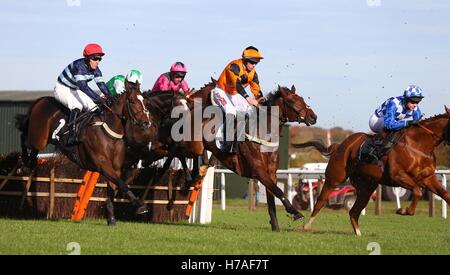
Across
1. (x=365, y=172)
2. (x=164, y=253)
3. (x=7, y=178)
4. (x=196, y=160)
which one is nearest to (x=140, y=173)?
(x=196, y=160)

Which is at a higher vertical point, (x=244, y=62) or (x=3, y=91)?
(x=3, y=91)

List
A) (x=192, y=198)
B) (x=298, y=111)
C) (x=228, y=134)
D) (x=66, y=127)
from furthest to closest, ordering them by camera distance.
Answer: (x=192, y=198), (x=66, y=127), (x=228, y=134), (x=298, y=111)

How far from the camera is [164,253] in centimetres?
922

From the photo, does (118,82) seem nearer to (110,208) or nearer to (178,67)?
(178,67)

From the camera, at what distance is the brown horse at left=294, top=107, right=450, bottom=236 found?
514 inches

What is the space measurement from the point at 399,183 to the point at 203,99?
3.58 m

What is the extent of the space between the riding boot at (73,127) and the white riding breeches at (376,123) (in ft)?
14.8

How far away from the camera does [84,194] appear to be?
14.9m

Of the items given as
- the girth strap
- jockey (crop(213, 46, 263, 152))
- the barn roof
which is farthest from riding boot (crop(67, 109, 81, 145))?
the barn roof

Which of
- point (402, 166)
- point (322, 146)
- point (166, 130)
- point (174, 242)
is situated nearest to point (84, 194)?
point (166, 130)

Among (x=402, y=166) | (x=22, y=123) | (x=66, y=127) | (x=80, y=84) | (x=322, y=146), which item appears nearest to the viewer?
(x=402, y=166)

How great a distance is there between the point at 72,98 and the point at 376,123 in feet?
15.4
